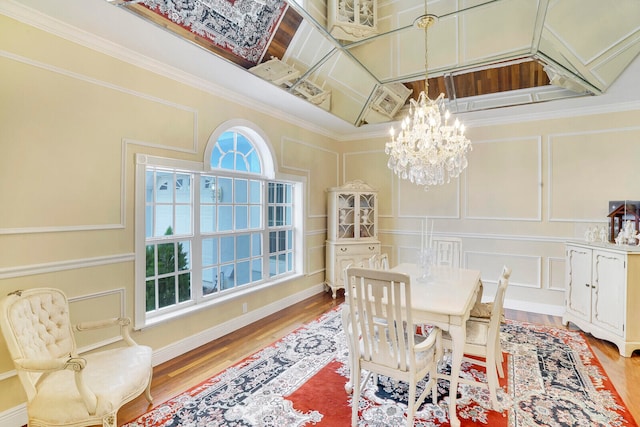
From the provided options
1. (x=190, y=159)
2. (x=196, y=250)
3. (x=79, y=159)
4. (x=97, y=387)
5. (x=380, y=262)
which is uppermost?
(x=190, y=159)

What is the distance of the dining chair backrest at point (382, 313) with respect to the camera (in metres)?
1.75

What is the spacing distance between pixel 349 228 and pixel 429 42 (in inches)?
110

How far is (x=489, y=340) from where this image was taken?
2.07 m

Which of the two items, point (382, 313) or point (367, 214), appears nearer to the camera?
point (382, 313)

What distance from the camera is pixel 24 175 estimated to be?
1.99 metres

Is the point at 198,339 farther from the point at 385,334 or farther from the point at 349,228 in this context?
the point at 349,228

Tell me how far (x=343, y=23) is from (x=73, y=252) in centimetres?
301

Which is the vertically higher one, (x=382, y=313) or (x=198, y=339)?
(x=382, y=313)

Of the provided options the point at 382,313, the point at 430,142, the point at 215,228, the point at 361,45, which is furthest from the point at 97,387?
the point at 361,45

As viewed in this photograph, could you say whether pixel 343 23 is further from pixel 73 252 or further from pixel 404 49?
pixel 73 252

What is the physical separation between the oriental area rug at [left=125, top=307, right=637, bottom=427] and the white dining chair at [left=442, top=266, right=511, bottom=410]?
215mm

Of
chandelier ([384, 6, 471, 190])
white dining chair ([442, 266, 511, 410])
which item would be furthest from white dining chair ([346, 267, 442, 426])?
chandelier ([384, 6, 471, 190])

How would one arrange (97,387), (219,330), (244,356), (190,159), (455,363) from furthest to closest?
(219,330) → (190,159) → (244,356) → (455,363) → (97,387)

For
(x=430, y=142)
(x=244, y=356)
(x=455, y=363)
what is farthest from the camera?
A: (x=244, y=356)
